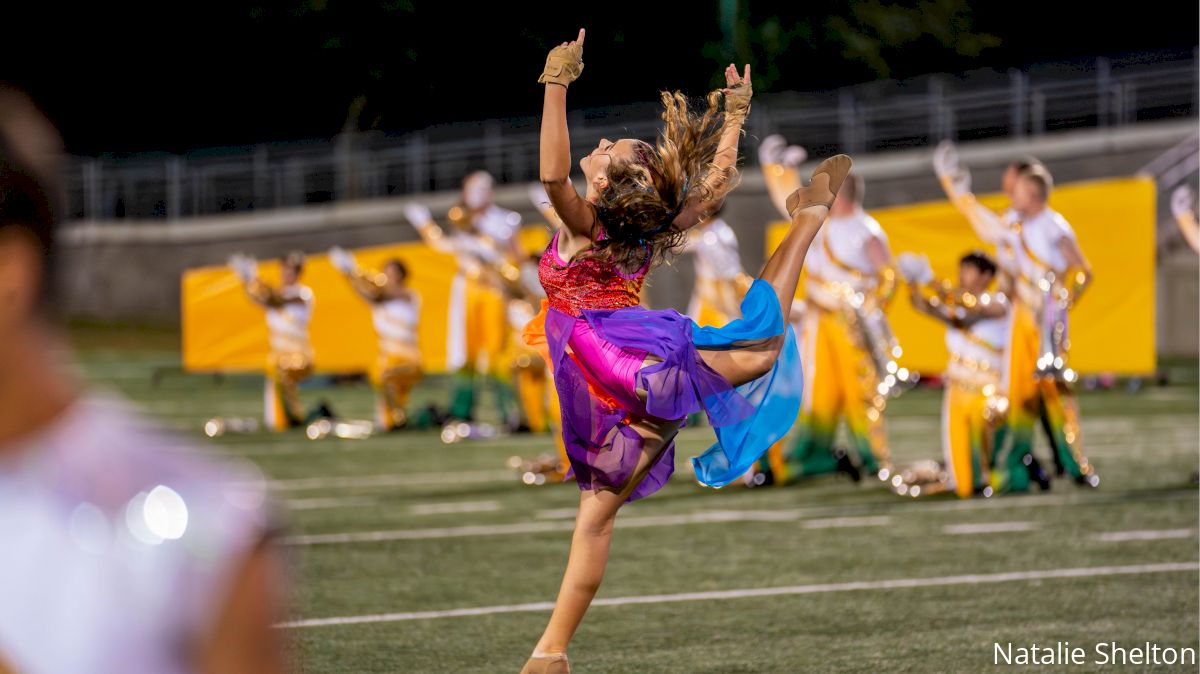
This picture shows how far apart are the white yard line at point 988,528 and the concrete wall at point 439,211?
14852 millimetres

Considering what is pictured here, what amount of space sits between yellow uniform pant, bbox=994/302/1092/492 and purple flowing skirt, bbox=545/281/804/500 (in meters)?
4.99

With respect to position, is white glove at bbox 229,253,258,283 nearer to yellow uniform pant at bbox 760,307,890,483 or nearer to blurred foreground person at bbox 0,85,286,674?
yellow uniform pant at bbox 760,307,890,483

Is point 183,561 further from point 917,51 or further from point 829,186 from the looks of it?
point 917,51

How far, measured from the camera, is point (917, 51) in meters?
36.7

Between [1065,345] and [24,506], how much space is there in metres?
9.98

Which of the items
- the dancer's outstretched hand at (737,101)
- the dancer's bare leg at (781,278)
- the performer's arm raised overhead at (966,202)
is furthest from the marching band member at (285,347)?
the dancer's bare leg at (781,278)

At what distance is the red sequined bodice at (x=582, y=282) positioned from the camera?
5.66 meters

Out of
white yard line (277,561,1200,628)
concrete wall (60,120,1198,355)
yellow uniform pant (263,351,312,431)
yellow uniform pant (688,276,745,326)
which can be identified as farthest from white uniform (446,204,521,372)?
concrete wall (60,120,1198,355)

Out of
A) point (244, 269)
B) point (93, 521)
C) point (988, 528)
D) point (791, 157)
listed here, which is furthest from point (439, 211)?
point (93, 521)

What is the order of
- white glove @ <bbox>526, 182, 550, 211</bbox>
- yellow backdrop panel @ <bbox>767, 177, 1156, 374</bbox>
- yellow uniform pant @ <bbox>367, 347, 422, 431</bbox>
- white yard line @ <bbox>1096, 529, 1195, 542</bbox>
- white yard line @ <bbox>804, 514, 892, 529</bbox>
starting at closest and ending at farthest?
white glove @ <bbox>526, 182, 550, 211</bbox> < white yard line @ <bbox>1096, 529, 1195, 542</bbox> < white yard line @ <bbox>804, 514, 892, 529</bbox> < yellow uniform pant @ <bbox>367, 347, 422, 431</bbox> < yellow backdrop panel @ <bbox>767, 177, 1156, 374</bbox>

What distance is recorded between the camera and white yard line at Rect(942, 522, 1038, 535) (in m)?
9.14

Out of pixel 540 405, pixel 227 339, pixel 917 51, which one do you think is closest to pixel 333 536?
pixel 540 405

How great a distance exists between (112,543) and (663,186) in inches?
178

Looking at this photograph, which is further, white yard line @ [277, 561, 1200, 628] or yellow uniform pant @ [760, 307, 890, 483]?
yellow uniform pant @ [760, 307, 890, 483]
